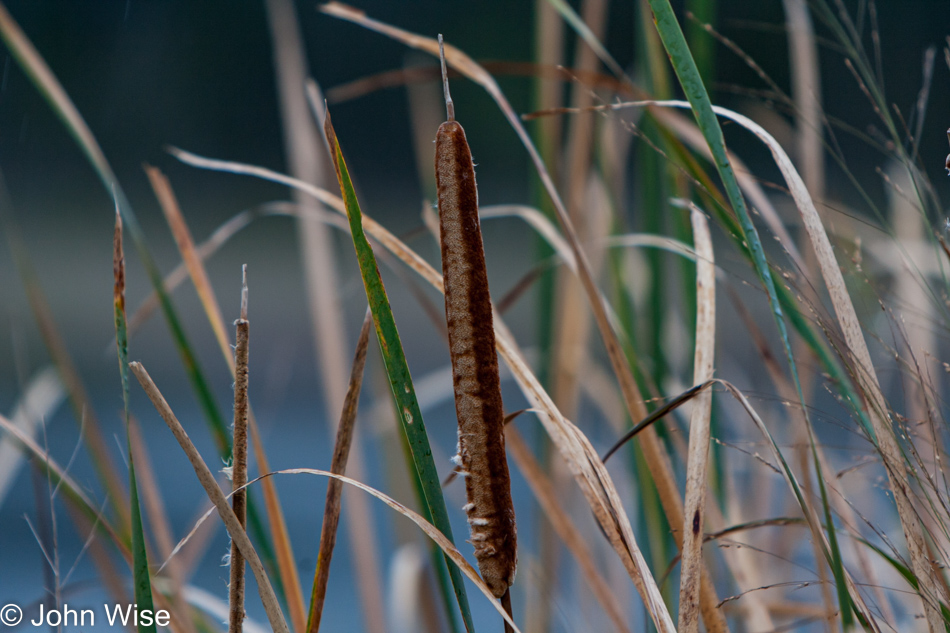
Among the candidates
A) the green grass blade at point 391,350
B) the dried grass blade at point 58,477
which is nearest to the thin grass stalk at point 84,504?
the dried grass blade at point 58,477

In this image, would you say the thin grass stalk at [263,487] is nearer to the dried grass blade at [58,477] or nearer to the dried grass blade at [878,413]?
the dried grass blade at [58,477]

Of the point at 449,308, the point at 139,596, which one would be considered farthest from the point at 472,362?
the point at 139,596

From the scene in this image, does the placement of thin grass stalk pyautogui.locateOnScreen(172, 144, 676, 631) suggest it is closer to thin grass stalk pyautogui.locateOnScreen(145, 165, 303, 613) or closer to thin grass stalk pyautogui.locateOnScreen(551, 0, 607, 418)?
thin grass stalk pyautogui.locateOnScreen(145, 165, 303, 613)

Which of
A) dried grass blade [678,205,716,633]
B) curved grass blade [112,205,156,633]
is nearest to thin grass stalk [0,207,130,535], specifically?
curved grass blade [112,205,156,633]

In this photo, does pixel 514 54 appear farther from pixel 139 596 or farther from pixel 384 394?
pixel 139 596

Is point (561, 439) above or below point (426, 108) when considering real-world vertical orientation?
below
